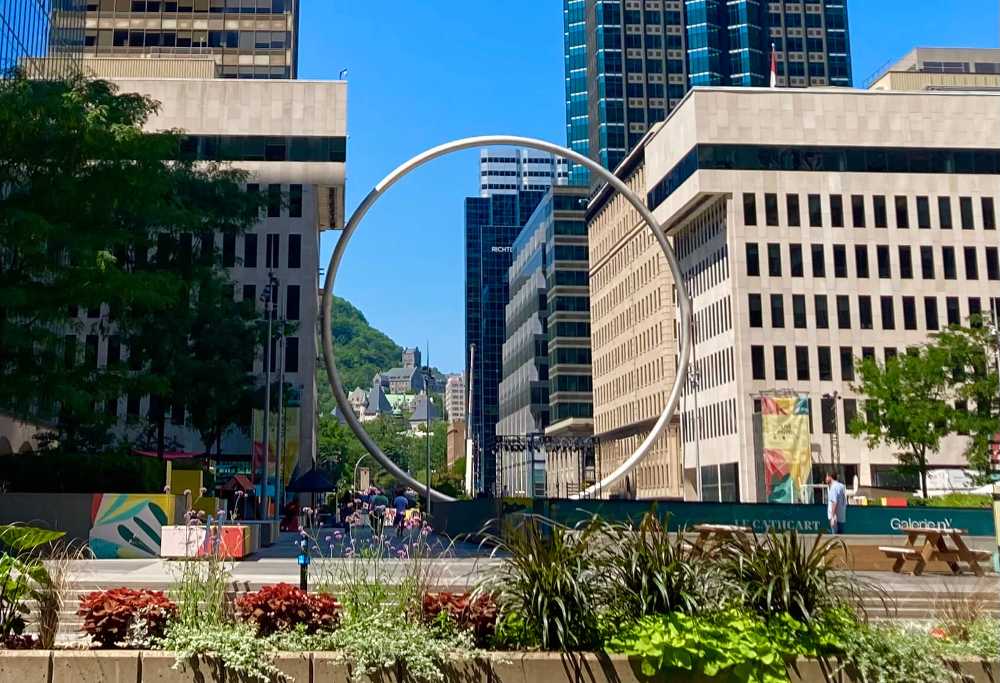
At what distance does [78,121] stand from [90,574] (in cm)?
1541

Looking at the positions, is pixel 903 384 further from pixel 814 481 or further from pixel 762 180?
pixel 762 180

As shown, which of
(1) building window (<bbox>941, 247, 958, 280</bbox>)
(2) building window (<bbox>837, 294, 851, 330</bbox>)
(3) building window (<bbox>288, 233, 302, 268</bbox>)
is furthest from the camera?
(1) building window (<bbox>941, 247, 958, 280</bbox>)

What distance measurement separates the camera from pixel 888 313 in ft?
272

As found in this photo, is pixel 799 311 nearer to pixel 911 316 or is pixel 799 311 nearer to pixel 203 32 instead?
pixel 911 316

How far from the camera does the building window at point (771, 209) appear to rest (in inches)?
3351

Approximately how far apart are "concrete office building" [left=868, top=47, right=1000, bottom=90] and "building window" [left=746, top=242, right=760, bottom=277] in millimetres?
24508

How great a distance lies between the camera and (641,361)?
106312 millimetres

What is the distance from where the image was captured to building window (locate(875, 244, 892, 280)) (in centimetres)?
8362

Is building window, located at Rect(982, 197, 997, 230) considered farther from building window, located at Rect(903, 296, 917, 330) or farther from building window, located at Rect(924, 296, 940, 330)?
→ building window, located at Rect(903, 296, 917, 330)

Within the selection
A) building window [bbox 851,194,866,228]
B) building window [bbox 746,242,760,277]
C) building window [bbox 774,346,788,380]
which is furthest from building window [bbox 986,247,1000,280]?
building window [bbox 746,242,760,277]

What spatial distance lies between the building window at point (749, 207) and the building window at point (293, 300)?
1375 inches

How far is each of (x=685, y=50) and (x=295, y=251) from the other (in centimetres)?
8872

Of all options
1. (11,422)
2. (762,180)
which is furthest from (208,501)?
(762,180)

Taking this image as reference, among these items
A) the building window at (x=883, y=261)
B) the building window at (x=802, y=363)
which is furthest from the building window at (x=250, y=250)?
the building window at (x=883, y=261)
